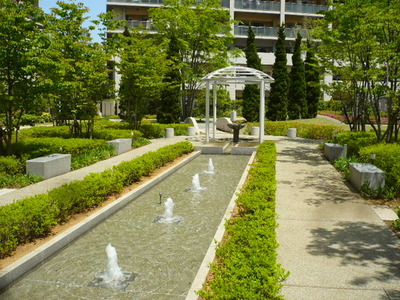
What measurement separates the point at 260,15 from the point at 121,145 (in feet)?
134

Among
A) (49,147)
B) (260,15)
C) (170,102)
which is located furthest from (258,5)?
(49,147)

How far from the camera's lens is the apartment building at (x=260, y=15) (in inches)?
1956

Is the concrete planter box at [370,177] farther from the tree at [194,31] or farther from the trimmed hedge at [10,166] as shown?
the tree at [194,31]

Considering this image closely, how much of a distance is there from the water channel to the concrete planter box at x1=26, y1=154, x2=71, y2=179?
3.58 meters

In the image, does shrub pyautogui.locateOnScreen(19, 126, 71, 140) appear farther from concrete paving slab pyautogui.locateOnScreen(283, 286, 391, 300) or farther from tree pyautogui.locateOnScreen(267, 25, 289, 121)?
tree pyautogui.locateOnScreen(267, 25, 289, 121)

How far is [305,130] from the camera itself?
27.2m

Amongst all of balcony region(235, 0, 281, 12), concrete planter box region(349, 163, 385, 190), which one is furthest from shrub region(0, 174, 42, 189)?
balcony region(235, 0, 281, 12)

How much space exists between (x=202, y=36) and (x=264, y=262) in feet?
103

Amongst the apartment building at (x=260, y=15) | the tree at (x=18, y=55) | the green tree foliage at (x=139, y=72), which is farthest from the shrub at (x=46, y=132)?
the apartment building at (x=260, y=15)

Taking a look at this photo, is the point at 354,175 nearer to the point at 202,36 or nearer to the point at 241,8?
the point at 202,36

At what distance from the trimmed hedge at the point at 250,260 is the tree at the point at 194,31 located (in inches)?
1032

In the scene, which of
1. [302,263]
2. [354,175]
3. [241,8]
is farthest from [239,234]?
[241,8]

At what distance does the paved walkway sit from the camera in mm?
5418

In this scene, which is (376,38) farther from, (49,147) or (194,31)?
(194,31)
